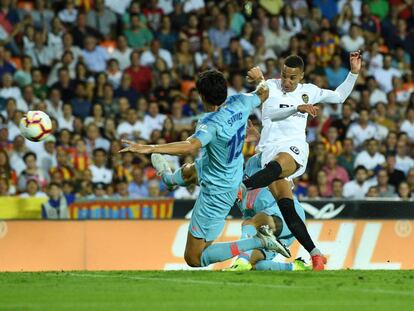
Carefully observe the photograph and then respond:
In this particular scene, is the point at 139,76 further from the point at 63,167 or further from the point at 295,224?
the point at 295,224

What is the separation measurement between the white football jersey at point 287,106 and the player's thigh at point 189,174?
0.99m

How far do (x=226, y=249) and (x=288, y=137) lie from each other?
1758 mm

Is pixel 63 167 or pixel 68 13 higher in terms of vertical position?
pixel 68 13

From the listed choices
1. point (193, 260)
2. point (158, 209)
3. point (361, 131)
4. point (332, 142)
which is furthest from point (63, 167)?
point (193, 260)

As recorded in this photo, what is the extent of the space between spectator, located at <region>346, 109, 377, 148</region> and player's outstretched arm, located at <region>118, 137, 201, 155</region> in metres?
9.91

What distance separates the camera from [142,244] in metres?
15.8

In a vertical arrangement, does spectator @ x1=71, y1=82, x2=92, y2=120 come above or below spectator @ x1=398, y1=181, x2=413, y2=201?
above

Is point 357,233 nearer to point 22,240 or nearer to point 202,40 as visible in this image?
point 22,240

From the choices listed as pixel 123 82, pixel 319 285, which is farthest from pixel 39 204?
pixel 319 285

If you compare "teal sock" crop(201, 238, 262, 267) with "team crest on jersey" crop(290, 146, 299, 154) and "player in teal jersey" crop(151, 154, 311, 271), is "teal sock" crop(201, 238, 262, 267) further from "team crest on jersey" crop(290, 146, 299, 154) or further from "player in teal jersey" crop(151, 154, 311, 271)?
"team crest on jersey" crop(290, 146, 299, 154)

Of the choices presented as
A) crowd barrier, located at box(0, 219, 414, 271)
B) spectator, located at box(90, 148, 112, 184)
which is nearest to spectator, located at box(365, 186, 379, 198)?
crowd barrier, located at box(0, 219, 414, 271)

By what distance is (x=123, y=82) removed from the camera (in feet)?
66.1

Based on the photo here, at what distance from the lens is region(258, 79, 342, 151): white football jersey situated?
1230cm

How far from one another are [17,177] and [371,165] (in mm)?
6039
